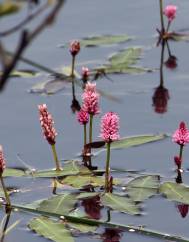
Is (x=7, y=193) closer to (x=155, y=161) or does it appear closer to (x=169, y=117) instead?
(x=155, y=161)

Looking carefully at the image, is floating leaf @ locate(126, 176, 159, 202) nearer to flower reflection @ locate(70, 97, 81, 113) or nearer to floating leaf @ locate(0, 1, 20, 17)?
flower reflection @ locate(70, 97, 81, 113)

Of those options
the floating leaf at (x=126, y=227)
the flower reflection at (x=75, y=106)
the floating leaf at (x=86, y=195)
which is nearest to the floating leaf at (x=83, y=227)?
the floating leaf at (x=126, y=227)

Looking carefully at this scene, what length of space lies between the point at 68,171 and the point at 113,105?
67 cm

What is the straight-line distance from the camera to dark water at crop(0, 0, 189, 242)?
8.60 ft

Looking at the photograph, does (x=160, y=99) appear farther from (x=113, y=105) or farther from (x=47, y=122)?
(x=47, y=122)

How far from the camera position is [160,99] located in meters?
3.46

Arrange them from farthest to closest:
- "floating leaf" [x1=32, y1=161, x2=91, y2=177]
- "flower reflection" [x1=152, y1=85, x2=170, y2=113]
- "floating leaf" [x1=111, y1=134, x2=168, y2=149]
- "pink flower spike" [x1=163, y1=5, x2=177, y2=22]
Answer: "pink flower spike" [x1=163, y1=5, x2=177, y2=22]
"flower reflection" [x1=152, y1=85, x2=170, y2=113]
"floating leaf" [x1=111, y1=134, x2=168, y2=149]
"floating leaf" [x1=32, y1=161, x2=91, y2=177]

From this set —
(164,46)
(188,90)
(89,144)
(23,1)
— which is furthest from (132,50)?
(23,1)

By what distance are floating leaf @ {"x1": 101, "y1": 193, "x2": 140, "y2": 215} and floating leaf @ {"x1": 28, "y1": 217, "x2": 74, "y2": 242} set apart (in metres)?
0.17

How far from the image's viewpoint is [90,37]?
13.2 feet

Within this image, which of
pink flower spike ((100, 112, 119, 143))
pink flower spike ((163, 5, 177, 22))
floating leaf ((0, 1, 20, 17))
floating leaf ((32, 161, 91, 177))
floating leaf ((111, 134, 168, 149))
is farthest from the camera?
pink flower spike ((163, 5, 177, 22))

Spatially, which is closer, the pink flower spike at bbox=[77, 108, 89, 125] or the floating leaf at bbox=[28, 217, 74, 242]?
the floating leaf at bbox=[28, 217, 74, 242]

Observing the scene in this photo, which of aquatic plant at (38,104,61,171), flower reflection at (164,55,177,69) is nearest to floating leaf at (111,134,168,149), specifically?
aquatic plant at (38,104,61,171)

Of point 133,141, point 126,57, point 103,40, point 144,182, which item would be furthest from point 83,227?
point 103,40
